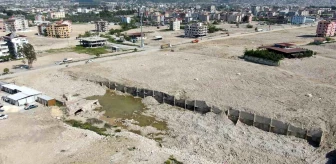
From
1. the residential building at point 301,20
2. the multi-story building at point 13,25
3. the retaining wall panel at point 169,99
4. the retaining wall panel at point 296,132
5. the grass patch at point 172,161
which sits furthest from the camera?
the residential building at point 301,20

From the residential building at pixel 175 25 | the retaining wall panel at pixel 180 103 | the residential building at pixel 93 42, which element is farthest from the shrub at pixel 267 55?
the residential building at pixel 175 25

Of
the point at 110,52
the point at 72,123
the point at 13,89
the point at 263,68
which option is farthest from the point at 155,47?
the point at 72,123

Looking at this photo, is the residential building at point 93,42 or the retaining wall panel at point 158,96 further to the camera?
the residential building at point 93,42

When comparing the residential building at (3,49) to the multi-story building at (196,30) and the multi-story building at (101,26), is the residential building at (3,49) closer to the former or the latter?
the multi-story building at (101,26)

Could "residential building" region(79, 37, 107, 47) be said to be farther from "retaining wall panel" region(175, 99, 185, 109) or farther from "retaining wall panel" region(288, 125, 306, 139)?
"retaining wall panel" region(288, 125, 306, 139)

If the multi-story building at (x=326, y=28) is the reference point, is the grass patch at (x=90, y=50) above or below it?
below

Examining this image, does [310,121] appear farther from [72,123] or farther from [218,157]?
[72,123]
